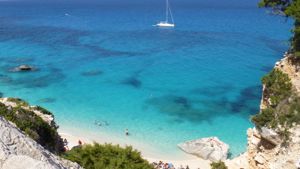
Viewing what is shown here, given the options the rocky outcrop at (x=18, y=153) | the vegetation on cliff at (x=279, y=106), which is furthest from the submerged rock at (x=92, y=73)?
the rocky outcrop at (x=18, y=153)

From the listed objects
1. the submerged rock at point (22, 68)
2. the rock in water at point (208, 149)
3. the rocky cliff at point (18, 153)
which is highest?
the rocky cliff at point (18, 153)

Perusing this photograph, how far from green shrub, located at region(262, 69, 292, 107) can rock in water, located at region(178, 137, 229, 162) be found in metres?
11.3

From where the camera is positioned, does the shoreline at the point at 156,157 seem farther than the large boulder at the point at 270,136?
Yes

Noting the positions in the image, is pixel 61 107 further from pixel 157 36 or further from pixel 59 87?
pixel 157 36

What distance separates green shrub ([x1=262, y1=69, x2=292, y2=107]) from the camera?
70.9 ft

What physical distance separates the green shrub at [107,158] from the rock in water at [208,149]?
15501 mm

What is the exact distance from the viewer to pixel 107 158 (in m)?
18.4

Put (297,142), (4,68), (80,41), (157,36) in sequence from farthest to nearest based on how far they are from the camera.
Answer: (157,36)
(80,41)
(4,68)
(297,142)

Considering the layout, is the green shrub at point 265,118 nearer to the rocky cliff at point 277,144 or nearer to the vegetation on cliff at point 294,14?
the rocky cliff at point 277,144

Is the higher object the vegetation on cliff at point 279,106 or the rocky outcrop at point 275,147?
the vegetation on cliff at point 279,106

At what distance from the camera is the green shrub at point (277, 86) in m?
21.6

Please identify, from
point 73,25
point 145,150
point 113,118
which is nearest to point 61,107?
point 113,118

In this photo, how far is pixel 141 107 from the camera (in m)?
45.2

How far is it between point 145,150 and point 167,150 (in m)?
2.12
